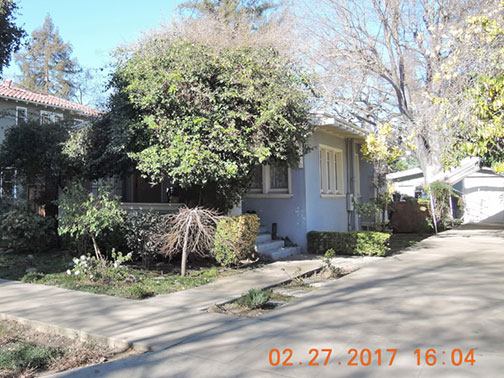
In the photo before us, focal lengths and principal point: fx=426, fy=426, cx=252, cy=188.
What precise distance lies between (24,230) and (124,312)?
660 cm

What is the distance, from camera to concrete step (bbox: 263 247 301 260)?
10891mm

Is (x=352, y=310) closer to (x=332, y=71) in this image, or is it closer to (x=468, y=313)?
(x=468, y=313)

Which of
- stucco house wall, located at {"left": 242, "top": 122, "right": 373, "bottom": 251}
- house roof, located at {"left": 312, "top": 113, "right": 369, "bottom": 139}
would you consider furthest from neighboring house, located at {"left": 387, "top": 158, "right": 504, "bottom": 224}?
stucco house wall, located at {"left": 242, "top": 122, "right": 373, "bottom": 251}

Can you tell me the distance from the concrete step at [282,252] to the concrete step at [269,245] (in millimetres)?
111

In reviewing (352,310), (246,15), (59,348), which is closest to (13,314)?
(59,348)

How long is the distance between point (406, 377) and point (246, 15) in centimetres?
2768

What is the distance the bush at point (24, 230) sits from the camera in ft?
36.8

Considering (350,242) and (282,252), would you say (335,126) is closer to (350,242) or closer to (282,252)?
(350,242)

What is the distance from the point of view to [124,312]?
6180mm

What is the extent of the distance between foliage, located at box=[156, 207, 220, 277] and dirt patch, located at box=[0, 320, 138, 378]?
3.82 metres

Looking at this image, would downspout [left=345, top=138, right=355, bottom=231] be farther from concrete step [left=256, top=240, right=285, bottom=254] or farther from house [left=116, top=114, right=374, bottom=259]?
concrete step [left=256, top=240, right=285, bottom=254]

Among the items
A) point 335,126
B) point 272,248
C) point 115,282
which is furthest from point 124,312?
point 335,126

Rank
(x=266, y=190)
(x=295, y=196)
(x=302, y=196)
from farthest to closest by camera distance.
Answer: (x=266, y=190) → (x=295, y=196) → (x=302, y=196)

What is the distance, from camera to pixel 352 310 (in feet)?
20.2
